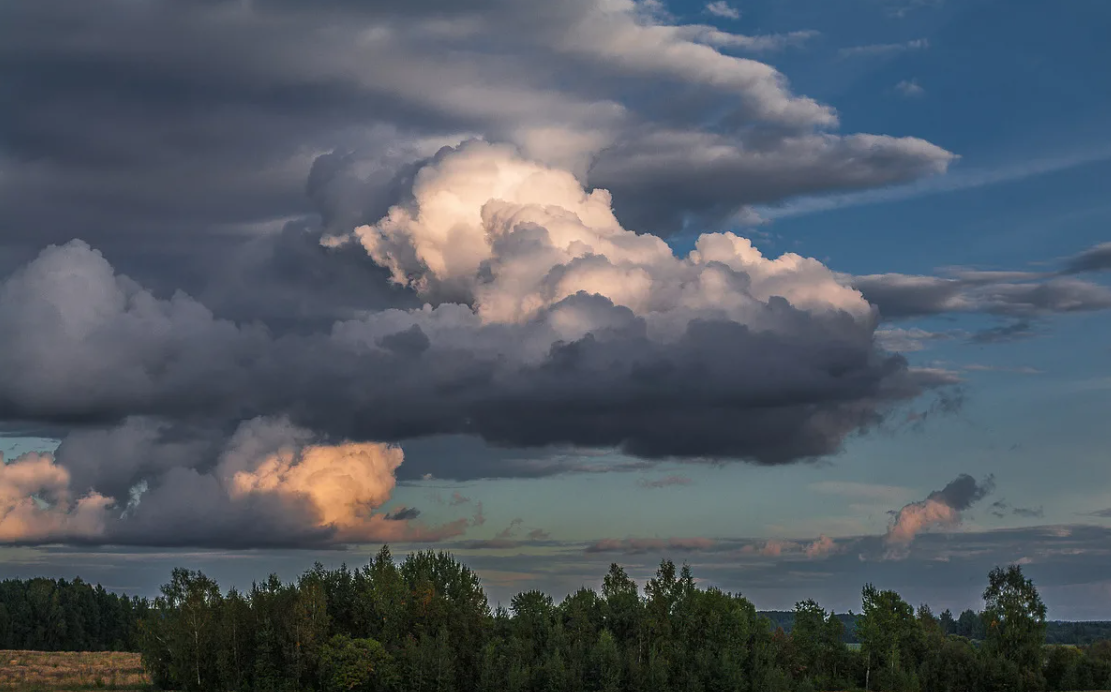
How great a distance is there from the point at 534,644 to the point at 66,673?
71.9 m

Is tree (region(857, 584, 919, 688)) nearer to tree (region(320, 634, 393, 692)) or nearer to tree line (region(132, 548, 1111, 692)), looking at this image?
tree line (region(132, 548, 1111, 692))

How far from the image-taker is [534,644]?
16575 cm

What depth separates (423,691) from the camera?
5945 inches

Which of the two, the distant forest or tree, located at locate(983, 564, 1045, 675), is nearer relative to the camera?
the distant forest

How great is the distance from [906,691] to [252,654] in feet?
360

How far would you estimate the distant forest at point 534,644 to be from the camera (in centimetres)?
15062

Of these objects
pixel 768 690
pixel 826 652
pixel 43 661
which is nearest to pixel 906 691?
pixel 826 652

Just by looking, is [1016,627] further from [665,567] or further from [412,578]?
[412,578]

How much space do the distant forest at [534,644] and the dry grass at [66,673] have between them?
7.38 m

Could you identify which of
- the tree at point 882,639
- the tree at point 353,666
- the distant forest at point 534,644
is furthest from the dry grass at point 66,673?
the tree at point 882,639

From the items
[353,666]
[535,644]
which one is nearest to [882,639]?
[535,644]

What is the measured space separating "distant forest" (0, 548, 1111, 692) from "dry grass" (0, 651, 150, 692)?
738 cm

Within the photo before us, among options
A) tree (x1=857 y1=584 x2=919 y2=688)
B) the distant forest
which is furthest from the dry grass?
tree (x1=857 y1=584 x2=919 y2=688)

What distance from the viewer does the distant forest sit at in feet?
494
